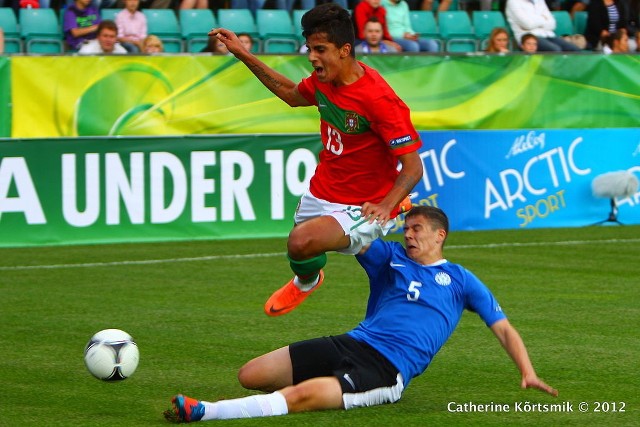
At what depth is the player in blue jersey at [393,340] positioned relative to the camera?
652cm

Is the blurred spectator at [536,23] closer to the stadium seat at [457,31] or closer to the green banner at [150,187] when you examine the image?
the stadium seat at [457,31]

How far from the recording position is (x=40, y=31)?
16.1 m

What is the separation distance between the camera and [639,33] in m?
19.5


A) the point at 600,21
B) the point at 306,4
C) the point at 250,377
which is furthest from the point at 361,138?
the point at 600,21

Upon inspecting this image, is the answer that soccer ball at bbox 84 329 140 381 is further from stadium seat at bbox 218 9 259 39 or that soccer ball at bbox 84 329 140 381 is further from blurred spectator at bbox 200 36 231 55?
stadium seat at bbox 218 9 259 39

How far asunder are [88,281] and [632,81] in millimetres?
8380

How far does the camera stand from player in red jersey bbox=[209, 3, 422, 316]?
285 inches

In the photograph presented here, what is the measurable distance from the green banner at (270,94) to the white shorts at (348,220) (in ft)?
22.7

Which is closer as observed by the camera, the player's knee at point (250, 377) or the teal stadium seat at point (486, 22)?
the player's knee at point (250, 377)

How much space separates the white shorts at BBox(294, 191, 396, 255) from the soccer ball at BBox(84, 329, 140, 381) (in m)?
1.31

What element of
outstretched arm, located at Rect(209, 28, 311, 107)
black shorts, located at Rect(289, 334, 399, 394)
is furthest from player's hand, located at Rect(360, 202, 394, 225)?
outstretched arm, located at Rect(209, 28, 311, 107)

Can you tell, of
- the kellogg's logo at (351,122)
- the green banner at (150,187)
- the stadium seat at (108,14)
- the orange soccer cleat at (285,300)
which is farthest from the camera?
the stadium seat at (108,14)

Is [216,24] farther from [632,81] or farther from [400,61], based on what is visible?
[632,81]

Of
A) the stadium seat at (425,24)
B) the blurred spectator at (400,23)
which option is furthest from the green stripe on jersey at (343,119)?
the stadium seat at (425,24)
